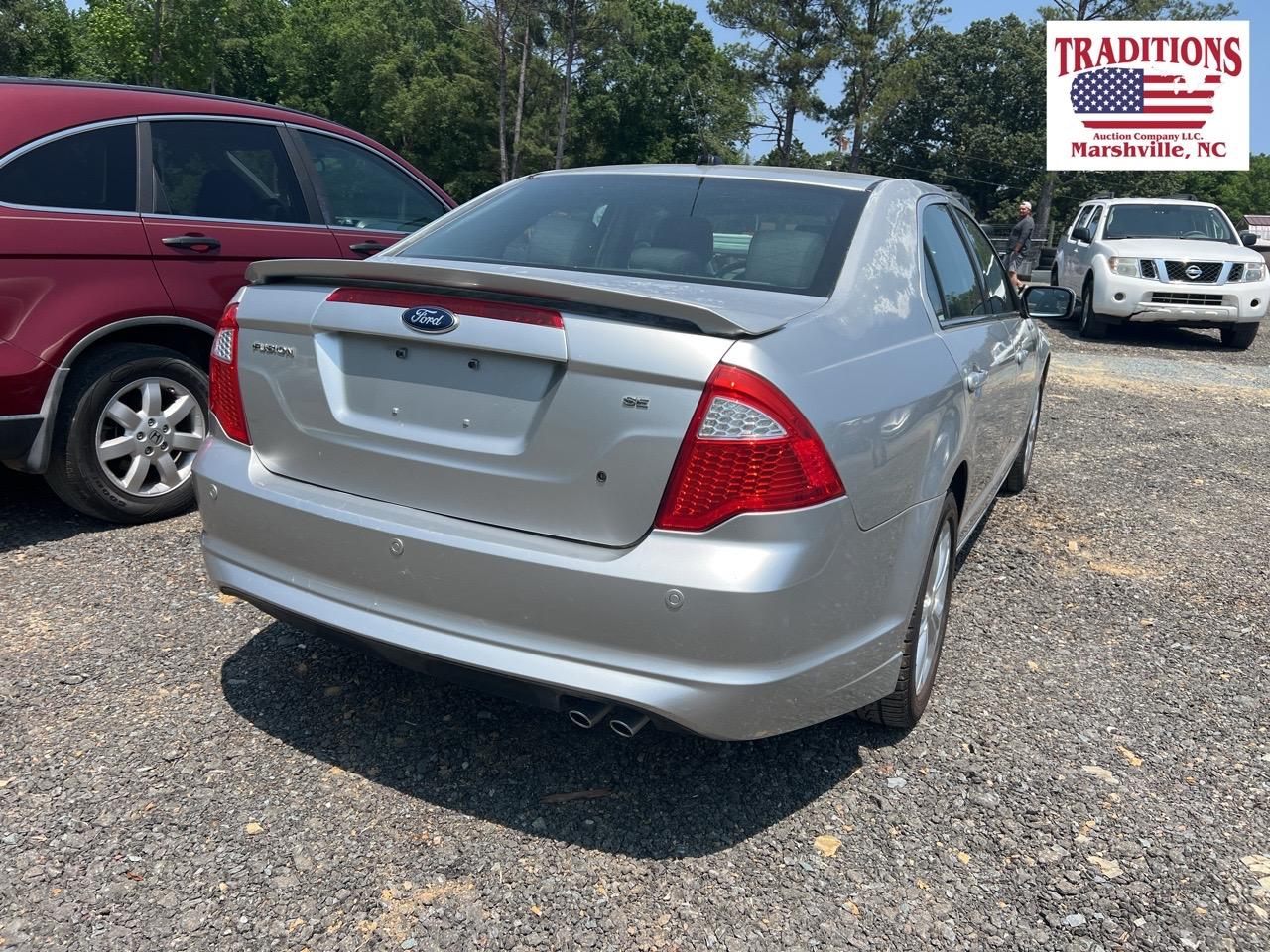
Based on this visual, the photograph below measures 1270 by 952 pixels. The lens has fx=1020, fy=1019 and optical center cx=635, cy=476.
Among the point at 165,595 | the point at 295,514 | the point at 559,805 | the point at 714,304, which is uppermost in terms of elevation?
the point at 714,304

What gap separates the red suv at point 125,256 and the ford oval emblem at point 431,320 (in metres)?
2.39

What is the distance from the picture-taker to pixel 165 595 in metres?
3.79

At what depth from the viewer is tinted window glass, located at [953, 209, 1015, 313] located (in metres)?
4.14

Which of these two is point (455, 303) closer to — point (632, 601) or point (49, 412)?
point (632, 601)

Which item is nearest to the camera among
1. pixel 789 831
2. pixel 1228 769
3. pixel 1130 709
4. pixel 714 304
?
pixel 714 304

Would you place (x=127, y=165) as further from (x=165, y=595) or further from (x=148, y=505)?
(x=165, y=595)

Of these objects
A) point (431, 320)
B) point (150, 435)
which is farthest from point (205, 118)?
point (431, 320)

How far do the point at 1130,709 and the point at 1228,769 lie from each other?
374 mm

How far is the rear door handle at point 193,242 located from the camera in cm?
450

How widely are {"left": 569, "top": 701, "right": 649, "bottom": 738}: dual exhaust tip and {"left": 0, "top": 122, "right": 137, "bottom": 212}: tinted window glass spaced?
319 cm

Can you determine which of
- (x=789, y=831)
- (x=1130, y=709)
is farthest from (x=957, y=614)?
(x=789, y=831)

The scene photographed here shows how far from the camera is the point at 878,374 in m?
2.50

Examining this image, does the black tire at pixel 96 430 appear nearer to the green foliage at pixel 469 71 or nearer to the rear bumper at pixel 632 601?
the rear bumper at pixel 632 601

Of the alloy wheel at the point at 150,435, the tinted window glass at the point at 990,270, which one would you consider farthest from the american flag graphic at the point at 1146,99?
the alloy wheel at the point at 150,435
